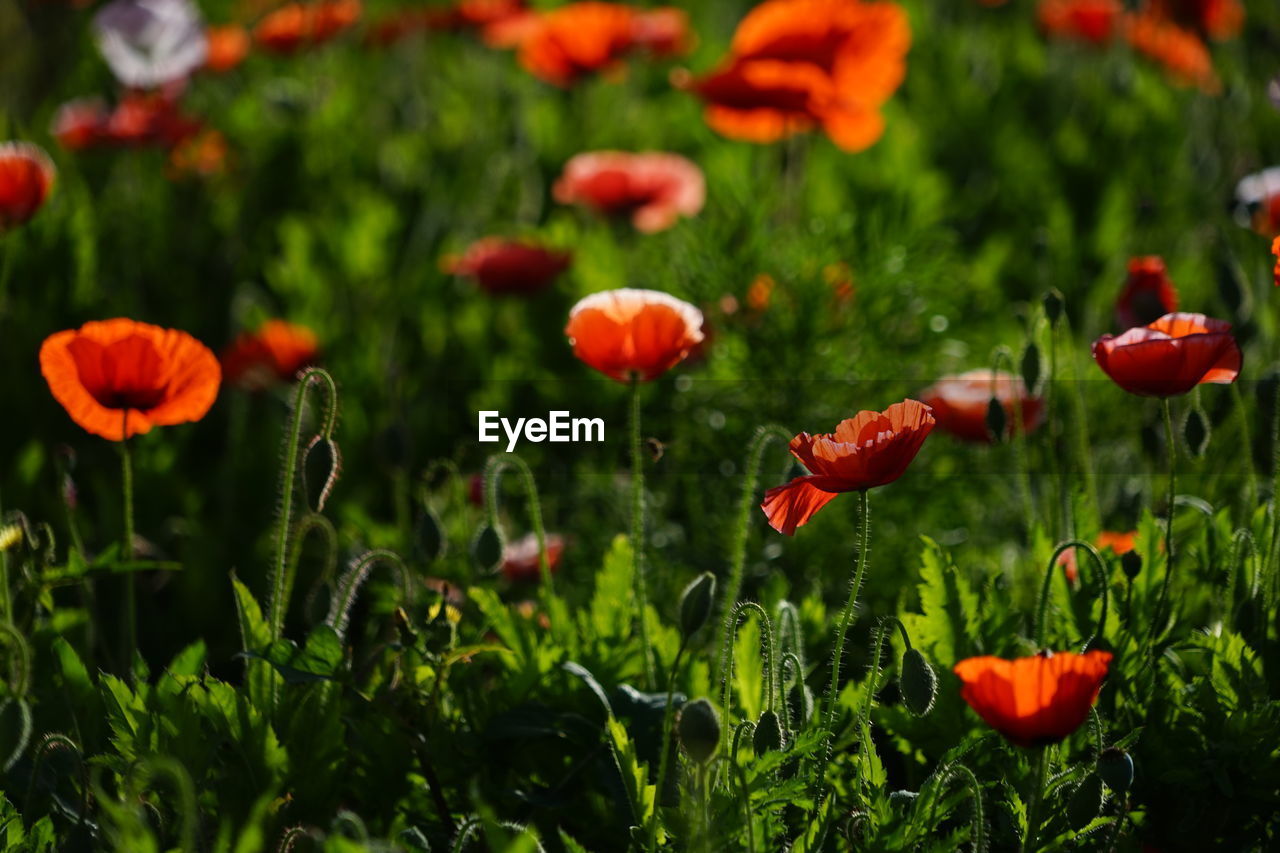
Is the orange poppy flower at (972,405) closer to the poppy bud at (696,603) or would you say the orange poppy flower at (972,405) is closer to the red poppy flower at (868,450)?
the poppy bud at (696,603)

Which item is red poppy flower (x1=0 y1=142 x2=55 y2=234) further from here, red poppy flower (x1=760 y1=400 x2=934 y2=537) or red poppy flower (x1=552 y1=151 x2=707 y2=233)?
red poppy flower (x1=760 y1=400 x2=934 y2=537)

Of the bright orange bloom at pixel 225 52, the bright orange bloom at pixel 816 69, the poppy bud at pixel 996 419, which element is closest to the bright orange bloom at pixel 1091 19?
the bright orange bloom at pixel 816 69

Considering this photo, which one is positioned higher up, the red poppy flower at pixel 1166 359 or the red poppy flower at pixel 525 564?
the red poppy flower at pixel 1166 359

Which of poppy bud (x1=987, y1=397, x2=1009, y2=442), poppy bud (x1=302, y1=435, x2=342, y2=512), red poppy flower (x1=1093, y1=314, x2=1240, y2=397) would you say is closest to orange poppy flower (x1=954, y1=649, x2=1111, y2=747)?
red poppy flower (x1=1093, y1=314, x2=1240, y2=397)

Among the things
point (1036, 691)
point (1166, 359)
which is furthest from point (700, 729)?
point (1166, 359)

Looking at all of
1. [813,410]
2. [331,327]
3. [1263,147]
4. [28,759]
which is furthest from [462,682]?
[1263,147]

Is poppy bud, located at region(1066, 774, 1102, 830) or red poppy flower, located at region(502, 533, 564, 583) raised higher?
Result: red poppy flower, located at region(502, 533, 564, 583)

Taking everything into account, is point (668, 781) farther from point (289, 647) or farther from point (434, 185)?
point (434, 185)
